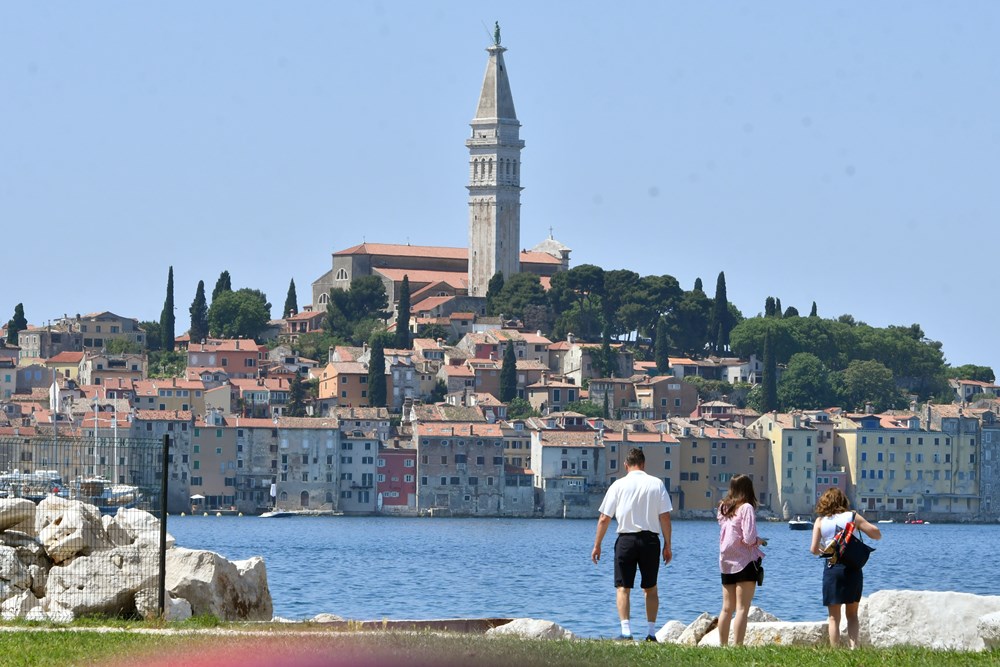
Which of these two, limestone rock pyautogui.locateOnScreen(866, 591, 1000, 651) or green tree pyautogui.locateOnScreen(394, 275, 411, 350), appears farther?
green tree pyautogui.locateOnScreen(394, 275, 411, 350)

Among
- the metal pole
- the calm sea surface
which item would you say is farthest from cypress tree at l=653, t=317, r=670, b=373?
the metal pole

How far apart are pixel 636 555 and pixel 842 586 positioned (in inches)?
46.0

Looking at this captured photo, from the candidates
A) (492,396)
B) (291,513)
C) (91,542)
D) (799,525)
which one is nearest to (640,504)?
(91,542)

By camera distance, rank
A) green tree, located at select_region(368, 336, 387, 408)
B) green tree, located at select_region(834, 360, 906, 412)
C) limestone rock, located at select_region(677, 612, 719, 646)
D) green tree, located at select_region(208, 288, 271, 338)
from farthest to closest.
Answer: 1. green tree, located at select_region(208, 288, 271, 338)
2. green tree, located at select_region(834, 360, 906, 412)
3. green tree, located at select_region(368, 336, 387, 408)
4. limestone rock, located at select_region(677, 612, 719, 646)

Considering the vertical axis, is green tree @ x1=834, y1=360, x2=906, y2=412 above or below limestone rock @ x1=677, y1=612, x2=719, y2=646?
above

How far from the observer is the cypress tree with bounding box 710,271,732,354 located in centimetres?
11100

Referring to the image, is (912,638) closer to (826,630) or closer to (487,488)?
(826,630)

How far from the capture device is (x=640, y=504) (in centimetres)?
1236

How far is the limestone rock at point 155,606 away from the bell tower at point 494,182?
10884 centimetres

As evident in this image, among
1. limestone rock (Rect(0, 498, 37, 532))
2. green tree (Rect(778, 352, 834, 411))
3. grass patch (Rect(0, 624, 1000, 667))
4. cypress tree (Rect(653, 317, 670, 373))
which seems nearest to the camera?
grass patch (Rect(0, 624, 1000, 667))

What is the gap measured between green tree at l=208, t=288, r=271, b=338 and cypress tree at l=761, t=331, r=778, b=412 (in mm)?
26719

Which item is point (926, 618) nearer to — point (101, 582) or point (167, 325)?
point (101, 582)

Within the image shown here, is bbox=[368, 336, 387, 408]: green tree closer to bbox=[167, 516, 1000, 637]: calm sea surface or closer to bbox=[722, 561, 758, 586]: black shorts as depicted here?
bbox=[167, 516, 1000, 637]: calm sea surface

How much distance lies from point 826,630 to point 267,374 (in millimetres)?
93866
